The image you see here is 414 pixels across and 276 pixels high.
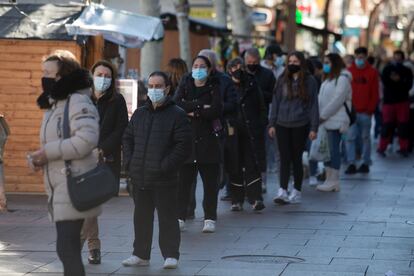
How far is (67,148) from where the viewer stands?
787cm

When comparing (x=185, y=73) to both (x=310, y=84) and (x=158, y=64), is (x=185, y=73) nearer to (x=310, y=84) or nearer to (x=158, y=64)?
(x=310, y=84)

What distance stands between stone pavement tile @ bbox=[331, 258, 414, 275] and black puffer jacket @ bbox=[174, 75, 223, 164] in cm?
237

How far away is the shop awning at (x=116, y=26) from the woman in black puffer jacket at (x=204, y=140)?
309cm

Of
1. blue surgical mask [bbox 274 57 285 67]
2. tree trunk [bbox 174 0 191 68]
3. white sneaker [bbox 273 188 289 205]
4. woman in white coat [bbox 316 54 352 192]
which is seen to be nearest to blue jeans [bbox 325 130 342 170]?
woman in white coat [bbox 316 54 352 192]

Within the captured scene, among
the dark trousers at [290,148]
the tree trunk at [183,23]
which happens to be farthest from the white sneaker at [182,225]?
the tree trunk at [183,23]

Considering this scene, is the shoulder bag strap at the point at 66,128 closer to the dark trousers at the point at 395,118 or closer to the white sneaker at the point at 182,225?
the white sneaker at the point at 182,225

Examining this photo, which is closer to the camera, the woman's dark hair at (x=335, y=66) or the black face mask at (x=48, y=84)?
the black face mask at (x=48, y=84)

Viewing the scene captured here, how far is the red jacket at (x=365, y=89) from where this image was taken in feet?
65.4

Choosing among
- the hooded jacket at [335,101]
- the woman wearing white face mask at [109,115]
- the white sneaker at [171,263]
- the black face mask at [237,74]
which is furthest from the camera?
the hooded jacket at [335,101]

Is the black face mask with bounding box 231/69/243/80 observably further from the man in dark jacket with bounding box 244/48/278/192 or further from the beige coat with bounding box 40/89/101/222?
the beige coat with bounding box 40/89/101/222

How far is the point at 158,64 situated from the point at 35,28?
5.02 metres

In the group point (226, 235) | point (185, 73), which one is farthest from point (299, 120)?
point (226, 235)

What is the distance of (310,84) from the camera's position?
49.2ft

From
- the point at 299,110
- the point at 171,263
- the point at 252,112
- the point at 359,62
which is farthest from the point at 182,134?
the point at 359,62
